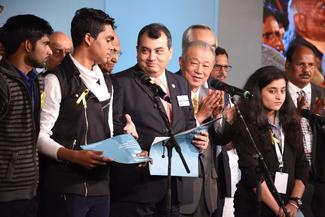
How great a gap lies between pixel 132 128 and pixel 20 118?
0.54m

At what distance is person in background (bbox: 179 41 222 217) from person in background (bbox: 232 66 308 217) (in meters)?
0.17

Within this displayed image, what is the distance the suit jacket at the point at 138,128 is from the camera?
3234 mm

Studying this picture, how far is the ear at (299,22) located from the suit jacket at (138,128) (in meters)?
3.55

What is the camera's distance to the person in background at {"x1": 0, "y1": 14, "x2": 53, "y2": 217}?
111 inches

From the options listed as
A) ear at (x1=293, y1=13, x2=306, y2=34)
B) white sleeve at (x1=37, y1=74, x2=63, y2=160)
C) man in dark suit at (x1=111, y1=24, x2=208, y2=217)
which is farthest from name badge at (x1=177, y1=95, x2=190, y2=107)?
ear at (x1=293, y1=13, x2=306, y2=34)

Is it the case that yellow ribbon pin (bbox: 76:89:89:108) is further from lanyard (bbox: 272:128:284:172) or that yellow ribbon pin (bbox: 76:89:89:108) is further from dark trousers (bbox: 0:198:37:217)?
lanyard (bbox: 272:128:284:172)

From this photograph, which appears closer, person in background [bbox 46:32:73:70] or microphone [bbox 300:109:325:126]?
microphone [bbox 300:109:325:126]

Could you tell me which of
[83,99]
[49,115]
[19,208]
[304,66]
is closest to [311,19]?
[304,66]

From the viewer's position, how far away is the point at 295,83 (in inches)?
172

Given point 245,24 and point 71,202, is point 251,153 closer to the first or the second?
point 71,202

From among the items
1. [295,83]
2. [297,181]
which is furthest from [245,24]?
[297,181]

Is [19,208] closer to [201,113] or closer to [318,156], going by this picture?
[201,113]

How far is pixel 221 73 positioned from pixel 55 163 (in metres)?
2.18

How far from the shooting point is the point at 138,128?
3287mm
